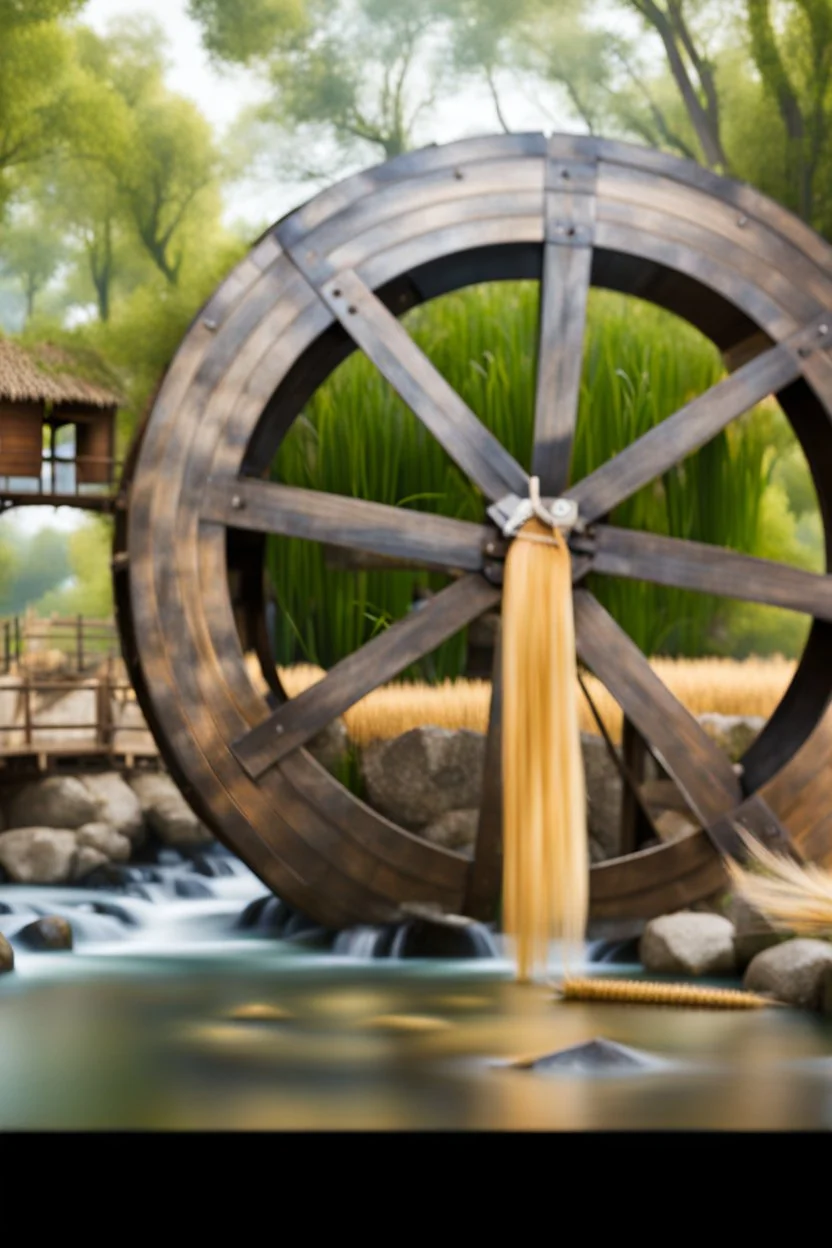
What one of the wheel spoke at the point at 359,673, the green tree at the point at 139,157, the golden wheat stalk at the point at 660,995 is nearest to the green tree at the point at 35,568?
the green tree at the point at 139,157

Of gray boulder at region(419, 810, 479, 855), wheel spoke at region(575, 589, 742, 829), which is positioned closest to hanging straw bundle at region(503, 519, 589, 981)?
wheel spoke at region(575, 589, 742, 829)

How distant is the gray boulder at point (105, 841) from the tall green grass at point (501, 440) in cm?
111

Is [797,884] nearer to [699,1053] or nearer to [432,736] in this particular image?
[699,1053]

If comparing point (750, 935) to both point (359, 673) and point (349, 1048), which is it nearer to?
point (359, 673)

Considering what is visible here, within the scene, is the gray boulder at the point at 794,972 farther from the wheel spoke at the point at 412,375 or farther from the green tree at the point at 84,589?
the green tree at the point at 84,589

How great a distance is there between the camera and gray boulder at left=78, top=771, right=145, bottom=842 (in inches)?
326

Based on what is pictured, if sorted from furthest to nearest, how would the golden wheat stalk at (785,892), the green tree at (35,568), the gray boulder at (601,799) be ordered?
1. the green tree at (35,568)
2. the gray boulder at (601,799)
3. the golden wheat stalk at (785,892)

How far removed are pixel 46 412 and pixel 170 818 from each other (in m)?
1.79

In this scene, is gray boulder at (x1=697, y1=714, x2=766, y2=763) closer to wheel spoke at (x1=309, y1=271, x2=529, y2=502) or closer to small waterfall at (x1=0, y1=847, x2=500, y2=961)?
small waterfall at (x1=0, y1=847, x2=500, y2=961)

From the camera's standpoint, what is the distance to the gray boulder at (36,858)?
7.86 meters

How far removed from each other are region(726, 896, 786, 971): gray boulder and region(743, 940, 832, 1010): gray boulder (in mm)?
259

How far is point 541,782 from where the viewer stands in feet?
19.9

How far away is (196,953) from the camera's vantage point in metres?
6.50

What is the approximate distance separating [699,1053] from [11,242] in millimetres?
8201
